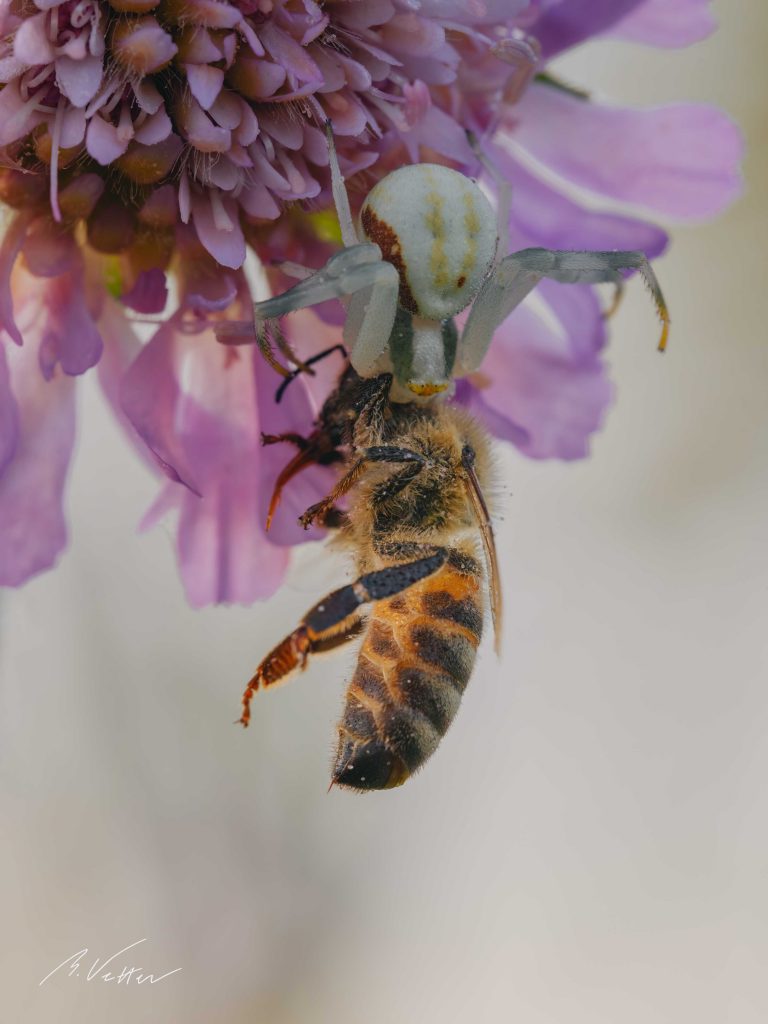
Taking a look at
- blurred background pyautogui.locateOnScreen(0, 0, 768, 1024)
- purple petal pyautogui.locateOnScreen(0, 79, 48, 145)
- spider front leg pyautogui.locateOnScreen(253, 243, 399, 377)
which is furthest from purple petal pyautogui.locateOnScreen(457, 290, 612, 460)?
blurred background pyautogui.locateOnScreen(0, 0, 768, 1024)

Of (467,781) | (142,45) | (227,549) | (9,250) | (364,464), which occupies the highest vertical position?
(142,45)

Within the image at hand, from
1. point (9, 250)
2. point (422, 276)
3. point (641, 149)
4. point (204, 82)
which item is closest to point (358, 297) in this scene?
point (422, 276)

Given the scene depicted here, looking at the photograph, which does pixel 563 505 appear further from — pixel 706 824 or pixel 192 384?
pixel 192 384

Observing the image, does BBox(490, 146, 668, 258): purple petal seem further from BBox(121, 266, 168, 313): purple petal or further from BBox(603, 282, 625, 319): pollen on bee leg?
BBox(121, 266, 168, 313): purple petal

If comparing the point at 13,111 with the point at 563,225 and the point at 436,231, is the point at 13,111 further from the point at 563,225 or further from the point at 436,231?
the point at 563,225
